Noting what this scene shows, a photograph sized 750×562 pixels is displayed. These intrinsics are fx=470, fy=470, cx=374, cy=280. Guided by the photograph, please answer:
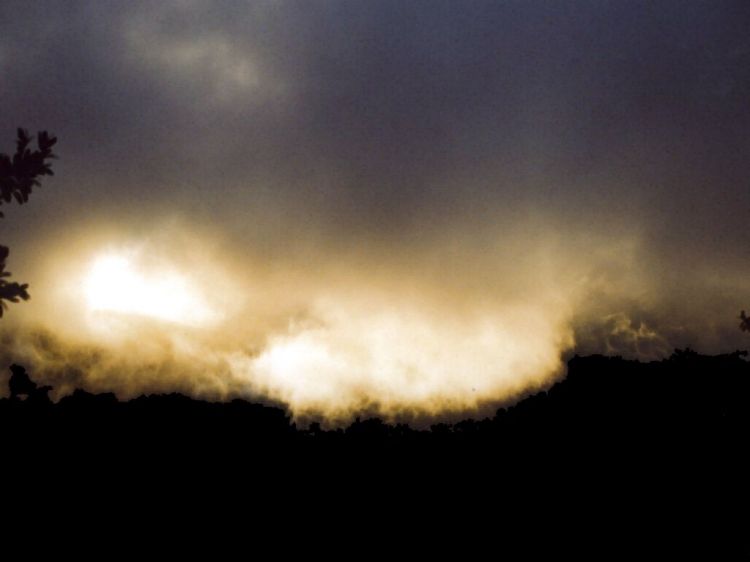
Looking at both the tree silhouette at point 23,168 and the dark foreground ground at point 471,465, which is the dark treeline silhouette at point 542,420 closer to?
the dark foreground ground at point 471,465

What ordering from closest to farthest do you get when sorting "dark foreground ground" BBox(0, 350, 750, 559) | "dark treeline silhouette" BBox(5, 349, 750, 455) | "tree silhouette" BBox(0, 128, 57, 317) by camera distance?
"tree silhouette" BBox(0, 128, 57, 317)
"dark foreground ground" BBox(0, 350, 750, 559)
"dark treeline silhouette" BBox(5, 349, 750, 455)

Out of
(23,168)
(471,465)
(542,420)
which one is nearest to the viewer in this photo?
(23,168)

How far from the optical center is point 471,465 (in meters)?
15.1

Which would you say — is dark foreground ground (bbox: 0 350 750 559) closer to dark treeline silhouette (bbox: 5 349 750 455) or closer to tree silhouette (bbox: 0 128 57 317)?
dark treeline silhouette (bbox: 5 349 750 455)

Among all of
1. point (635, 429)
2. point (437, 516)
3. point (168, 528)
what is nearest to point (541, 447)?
point (635, 429)

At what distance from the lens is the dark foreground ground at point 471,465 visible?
34.1 feet

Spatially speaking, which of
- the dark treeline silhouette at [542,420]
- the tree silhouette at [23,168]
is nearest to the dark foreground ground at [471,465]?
the dark treeline silhouette at [542,420]

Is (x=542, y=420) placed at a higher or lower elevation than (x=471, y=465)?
higher

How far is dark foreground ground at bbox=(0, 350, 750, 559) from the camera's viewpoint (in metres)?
10.4

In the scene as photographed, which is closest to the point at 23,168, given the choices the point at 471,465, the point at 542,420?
the point at 471,465

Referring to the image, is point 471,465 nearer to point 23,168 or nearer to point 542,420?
point 542,420

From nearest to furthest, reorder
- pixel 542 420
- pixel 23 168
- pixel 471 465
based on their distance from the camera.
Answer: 1. pixel 23 168
2. pixel 471 465
3. pixel 542 420

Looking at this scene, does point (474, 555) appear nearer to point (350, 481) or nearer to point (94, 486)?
point (350, 481)

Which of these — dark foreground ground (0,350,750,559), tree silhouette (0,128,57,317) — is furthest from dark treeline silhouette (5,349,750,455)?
tree silhouette (0,128,57,317)
